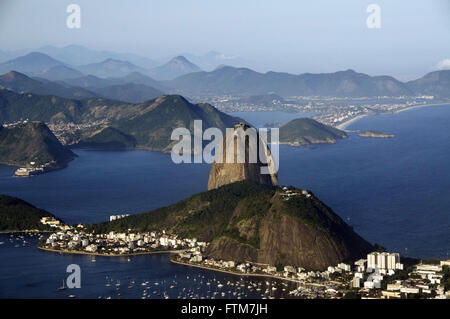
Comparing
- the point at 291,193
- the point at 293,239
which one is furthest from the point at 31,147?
the point at 293,239

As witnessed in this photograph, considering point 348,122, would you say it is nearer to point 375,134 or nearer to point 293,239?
point 375,134

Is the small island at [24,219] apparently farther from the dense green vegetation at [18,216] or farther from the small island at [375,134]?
the small island at [375,134]

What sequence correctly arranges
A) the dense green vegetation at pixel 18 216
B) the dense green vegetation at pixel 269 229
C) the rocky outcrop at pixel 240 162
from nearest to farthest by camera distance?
the dense green vegetation at pixel 269 229 → the dense green vegetation at pixel 18 216 → the rocky outcrop at pixel 240 162

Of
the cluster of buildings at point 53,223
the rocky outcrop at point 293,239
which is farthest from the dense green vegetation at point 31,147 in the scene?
the rocky outcrop at point 293,239

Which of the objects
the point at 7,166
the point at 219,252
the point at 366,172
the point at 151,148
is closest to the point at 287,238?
the point at 219,252

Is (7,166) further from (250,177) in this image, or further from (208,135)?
(250,177)
